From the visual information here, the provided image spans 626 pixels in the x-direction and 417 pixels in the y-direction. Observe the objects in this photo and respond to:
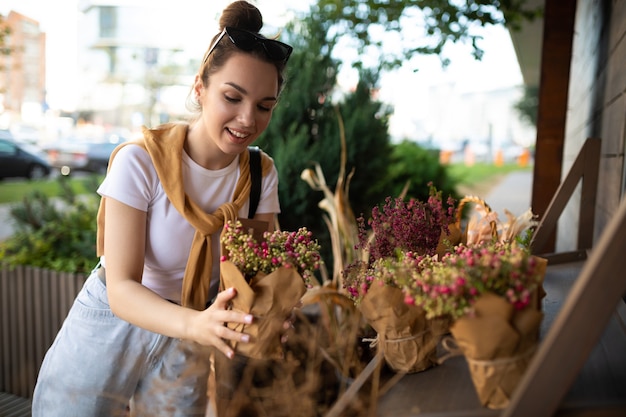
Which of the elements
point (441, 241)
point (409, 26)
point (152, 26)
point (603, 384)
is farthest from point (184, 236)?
point (152, 26)

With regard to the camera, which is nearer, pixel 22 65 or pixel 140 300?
pixel 140 300

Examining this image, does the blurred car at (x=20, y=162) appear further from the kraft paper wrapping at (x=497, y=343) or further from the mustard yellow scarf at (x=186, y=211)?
the kraft paper wrapping at (x=497, y=343)

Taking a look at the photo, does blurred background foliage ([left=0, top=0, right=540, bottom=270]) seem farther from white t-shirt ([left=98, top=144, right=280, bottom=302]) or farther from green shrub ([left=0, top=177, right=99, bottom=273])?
white t-shirt ([left=98, top=144, right=280, bottom=302])

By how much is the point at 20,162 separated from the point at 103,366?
1267cm

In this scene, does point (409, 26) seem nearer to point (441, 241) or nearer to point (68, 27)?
point (441, 241)

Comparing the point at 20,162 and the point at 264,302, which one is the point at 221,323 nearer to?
the point at 264,302

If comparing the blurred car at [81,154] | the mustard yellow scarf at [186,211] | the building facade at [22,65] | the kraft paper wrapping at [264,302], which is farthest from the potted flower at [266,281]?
the blurred car at [81,154]

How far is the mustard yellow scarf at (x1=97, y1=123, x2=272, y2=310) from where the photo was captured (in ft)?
4.69

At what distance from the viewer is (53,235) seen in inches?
163

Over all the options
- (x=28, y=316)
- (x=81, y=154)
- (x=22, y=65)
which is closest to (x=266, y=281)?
(x=28, y=316)

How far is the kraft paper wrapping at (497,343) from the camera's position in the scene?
84 centimetres

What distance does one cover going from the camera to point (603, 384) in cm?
94

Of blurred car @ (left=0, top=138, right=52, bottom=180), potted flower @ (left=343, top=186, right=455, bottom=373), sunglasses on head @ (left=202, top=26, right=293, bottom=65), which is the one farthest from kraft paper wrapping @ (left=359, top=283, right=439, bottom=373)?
blurred car @ (left=0, top=138, right=52, bottom=180)

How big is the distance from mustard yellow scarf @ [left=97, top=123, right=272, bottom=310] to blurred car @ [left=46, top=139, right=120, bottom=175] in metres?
15.0
